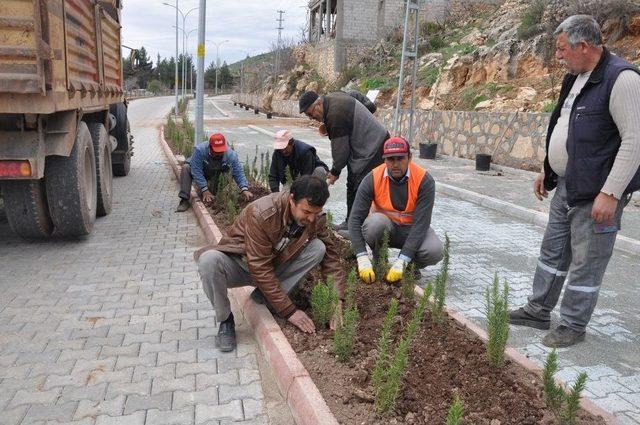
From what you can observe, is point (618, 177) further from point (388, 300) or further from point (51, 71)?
point (51, 71)

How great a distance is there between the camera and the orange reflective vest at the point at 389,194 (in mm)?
4152

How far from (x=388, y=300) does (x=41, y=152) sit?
3095 millimetres

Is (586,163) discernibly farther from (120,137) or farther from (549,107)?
(549,107)

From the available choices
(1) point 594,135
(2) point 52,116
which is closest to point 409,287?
(1) point 594,135

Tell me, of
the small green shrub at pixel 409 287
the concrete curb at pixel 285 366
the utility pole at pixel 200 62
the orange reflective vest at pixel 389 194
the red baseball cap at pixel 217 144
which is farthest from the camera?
the utility pole at pixel 200 62

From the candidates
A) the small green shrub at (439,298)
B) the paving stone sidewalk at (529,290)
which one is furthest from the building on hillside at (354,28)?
the small green shrub at (439,298)

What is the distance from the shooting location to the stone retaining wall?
10.8m

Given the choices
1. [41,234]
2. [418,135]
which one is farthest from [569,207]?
[418,135]

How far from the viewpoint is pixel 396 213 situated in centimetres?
438

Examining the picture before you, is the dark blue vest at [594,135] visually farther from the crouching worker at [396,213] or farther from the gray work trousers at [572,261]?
the crouching worker at [396,213]

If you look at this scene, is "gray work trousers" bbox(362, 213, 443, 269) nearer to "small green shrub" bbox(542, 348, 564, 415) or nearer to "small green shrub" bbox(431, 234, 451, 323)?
"small green shrub" bbox(431, 234, 451, 323)

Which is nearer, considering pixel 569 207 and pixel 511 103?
pixel 569 207

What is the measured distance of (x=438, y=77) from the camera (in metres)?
17.9

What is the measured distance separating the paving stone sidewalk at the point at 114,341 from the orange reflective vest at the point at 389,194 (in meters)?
1.53
